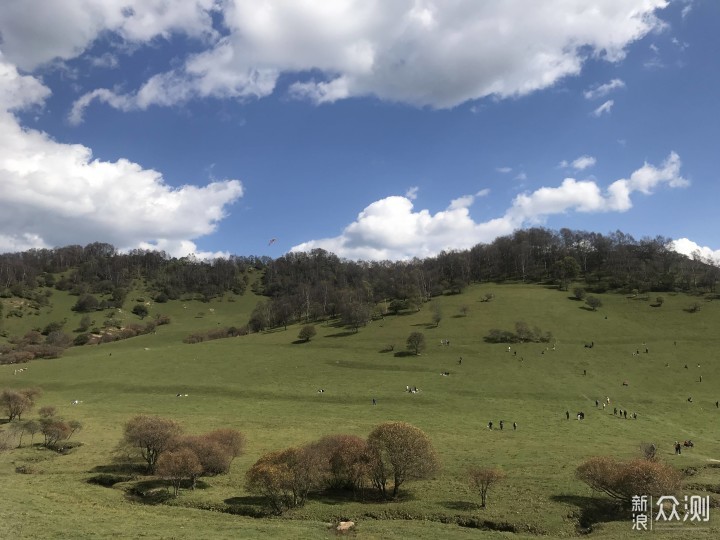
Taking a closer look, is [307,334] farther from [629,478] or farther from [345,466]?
[629,478]

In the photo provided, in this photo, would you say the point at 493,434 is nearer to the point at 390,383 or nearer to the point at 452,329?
the point at 390,383

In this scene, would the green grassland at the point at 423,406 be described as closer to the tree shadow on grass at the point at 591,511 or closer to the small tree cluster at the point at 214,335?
the tree shadow on grass at the point at 591,511

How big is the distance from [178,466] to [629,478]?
3831 centimetres

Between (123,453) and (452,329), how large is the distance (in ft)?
336

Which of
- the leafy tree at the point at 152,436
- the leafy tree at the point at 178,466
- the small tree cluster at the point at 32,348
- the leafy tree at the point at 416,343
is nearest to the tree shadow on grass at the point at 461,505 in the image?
Answer: the leafy tree at the point at 178,466

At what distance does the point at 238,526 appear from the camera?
32.3m

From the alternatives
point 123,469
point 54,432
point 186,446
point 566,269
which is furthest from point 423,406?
point 566,269

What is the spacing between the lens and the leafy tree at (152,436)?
48.0 m

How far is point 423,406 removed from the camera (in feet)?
275

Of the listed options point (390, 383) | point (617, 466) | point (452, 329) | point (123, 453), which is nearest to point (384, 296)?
point (452, 329)

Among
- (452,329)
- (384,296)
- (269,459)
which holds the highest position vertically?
(384,296)

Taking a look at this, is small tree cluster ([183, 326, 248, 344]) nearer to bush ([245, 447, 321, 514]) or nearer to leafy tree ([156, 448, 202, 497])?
leafy tree ([156, 448, 202, 497])

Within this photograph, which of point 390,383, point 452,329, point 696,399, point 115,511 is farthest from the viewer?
point 452,329

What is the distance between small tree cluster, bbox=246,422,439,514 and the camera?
122 ft
